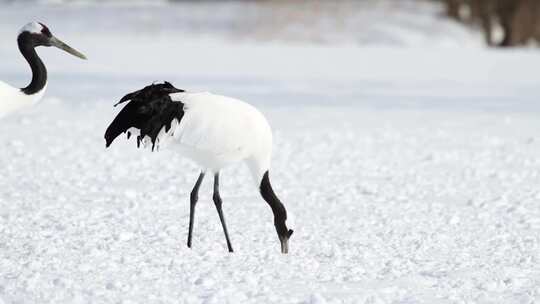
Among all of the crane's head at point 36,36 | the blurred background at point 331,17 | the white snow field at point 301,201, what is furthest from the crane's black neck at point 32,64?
the blurred background at point 331,17

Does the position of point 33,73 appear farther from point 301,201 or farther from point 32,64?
point 301,201

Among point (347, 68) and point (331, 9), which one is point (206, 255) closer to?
point (347, 68)

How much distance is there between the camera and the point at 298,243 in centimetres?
486

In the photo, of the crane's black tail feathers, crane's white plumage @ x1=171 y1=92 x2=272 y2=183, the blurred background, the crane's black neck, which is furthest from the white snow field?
the blurred background

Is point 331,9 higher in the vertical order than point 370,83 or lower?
higher

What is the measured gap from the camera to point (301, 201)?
19.7 ft

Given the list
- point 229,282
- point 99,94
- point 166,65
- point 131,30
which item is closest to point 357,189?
point 229,282

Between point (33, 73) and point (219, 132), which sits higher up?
point (33, 73)

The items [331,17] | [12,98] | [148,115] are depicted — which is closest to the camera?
[148,115]

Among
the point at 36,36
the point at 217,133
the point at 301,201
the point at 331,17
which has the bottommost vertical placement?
the point at 301,201

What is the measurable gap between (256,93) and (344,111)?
6.34ft

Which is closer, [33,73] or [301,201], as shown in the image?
[33,73]

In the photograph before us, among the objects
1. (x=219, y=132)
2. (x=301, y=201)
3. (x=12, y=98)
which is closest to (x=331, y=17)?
(x=301, y=201)

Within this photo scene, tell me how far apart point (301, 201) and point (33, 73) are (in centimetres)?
192
